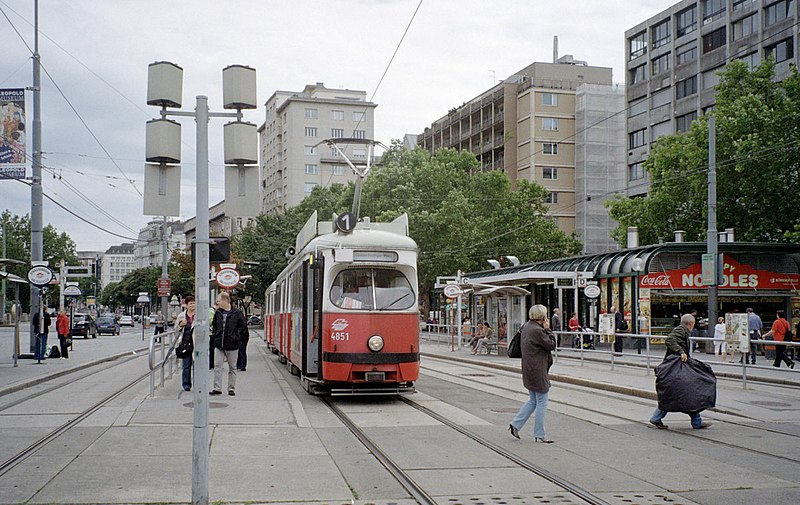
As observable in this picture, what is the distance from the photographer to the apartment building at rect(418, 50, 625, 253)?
8169 cm

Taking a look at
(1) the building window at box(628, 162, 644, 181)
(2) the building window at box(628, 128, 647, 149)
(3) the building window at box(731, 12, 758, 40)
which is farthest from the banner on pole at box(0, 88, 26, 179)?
(1) the building window at box(628, 162, 644, 181)

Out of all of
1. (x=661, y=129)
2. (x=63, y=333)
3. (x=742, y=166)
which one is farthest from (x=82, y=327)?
(x=661, y=129)

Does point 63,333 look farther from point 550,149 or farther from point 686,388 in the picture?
point 550,149

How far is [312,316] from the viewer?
15547 mm

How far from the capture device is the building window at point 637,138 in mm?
71000

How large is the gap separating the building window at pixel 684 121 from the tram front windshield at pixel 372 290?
55374mm

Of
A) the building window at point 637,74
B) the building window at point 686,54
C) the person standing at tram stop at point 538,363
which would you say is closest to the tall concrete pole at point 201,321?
the person standing at tram stop at point 538,363

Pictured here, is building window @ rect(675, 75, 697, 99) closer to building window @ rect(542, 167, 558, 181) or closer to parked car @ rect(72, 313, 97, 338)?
building window @ rect(542, 167, 558, 181)

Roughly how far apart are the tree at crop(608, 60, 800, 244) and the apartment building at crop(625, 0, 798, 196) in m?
11.0

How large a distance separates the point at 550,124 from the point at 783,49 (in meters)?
29.0

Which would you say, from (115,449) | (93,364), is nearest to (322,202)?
(93,364)

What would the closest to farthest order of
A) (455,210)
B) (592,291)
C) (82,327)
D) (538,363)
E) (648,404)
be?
(538,363) → (648,404) → (592,291) → (82,327) → (455,210)

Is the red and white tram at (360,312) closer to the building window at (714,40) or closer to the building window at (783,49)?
the building window at (783,49)

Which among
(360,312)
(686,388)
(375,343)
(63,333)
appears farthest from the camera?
(63,333)
